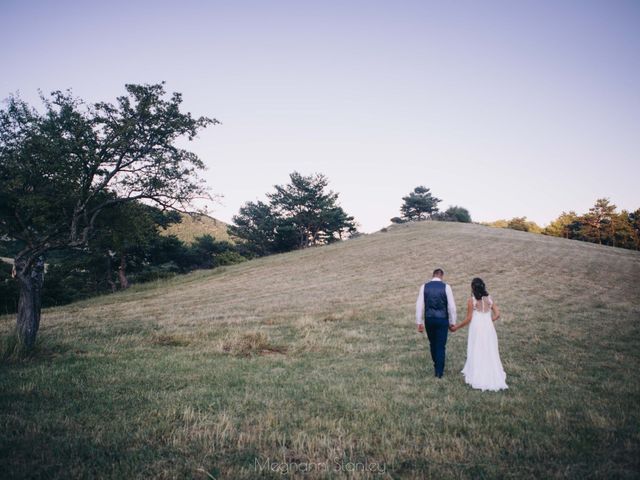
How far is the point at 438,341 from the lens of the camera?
8289mm

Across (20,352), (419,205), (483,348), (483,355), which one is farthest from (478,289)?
(419,205)

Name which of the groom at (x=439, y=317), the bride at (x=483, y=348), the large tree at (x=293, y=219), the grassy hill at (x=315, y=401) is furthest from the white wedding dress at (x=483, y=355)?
the large tree at (x=293, y=219)

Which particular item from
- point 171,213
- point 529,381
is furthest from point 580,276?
point 171,213

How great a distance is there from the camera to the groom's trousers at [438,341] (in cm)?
821

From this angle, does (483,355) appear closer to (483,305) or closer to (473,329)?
(473,329)

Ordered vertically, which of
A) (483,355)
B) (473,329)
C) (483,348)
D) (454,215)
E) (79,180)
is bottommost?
(483,355)

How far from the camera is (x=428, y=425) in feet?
17.9

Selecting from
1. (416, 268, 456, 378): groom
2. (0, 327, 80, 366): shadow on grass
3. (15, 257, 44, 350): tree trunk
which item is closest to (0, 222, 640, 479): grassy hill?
(0, 327, 80, 366): shadow on grass

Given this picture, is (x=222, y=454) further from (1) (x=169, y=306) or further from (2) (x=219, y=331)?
(1) (x=169, y=306)

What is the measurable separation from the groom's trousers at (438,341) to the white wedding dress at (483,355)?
22.2 inches

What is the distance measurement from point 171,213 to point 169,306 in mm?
9910

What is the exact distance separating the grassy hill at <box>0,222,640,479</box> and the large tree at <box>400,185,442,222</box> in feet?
236

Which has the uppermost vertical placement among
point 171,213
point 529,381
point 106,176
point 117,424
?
point 106,176

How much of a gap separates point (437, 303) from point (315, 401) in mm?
3770
